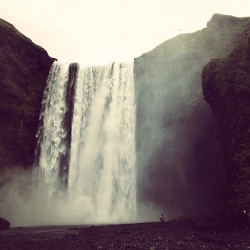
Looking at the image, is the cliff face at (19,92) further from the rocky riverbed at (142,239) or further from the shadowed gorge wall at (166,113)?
the rocky riverbed at (142,239)

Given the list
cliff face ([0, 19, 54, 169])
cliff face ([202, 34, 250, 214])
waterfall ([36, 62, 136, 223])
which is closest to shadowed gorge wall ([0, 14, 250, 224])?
cliff face ([0, 19, 54, 169])

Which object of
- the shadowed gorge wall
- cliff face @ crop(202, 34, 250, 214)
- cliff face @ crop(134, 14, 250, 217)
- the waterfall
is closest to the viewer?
cliff face @ crop(202, 34, 250, 214)

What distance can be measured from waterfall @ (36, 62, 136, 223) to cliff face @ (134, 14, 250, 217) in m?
1.96

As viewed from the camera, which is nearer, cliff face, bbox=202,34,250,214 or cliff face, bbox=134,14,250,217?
cliff face, bbox=202,34,250,214

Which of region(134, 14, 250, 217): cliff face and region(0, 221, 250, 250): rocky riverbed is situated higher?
region(134, 14, 250, 217): cliff face

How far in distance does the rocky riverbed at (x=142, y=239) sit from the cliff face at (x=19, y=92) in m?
17.1

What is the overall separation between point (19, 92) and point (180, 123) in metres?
19.6

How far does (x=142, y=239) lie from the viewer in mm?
18562

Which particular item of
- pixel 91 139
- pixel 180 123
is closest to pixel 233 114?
pixel 180 123

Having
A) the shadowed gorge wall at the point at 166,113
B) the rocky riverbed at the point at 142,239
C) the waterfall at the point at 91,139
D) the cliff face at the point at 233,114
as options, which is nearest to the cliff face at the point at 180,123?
the shadowed gorge wall at the point at 166,113

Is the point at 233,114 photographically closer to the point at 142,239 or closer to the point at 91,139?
the point at 142,239

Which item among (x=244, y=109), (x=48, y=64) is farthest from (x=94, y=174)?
(x=244, y=109)

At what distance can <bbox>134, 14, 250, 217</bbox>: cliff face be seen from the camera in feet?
119

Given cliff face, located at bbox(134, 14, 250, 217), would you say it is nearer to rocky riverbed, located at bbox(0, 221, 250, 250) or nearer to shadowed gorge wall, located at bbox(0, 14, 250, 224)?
shadowed gorge wall, located at bbox(0, 14, 250, 224)
